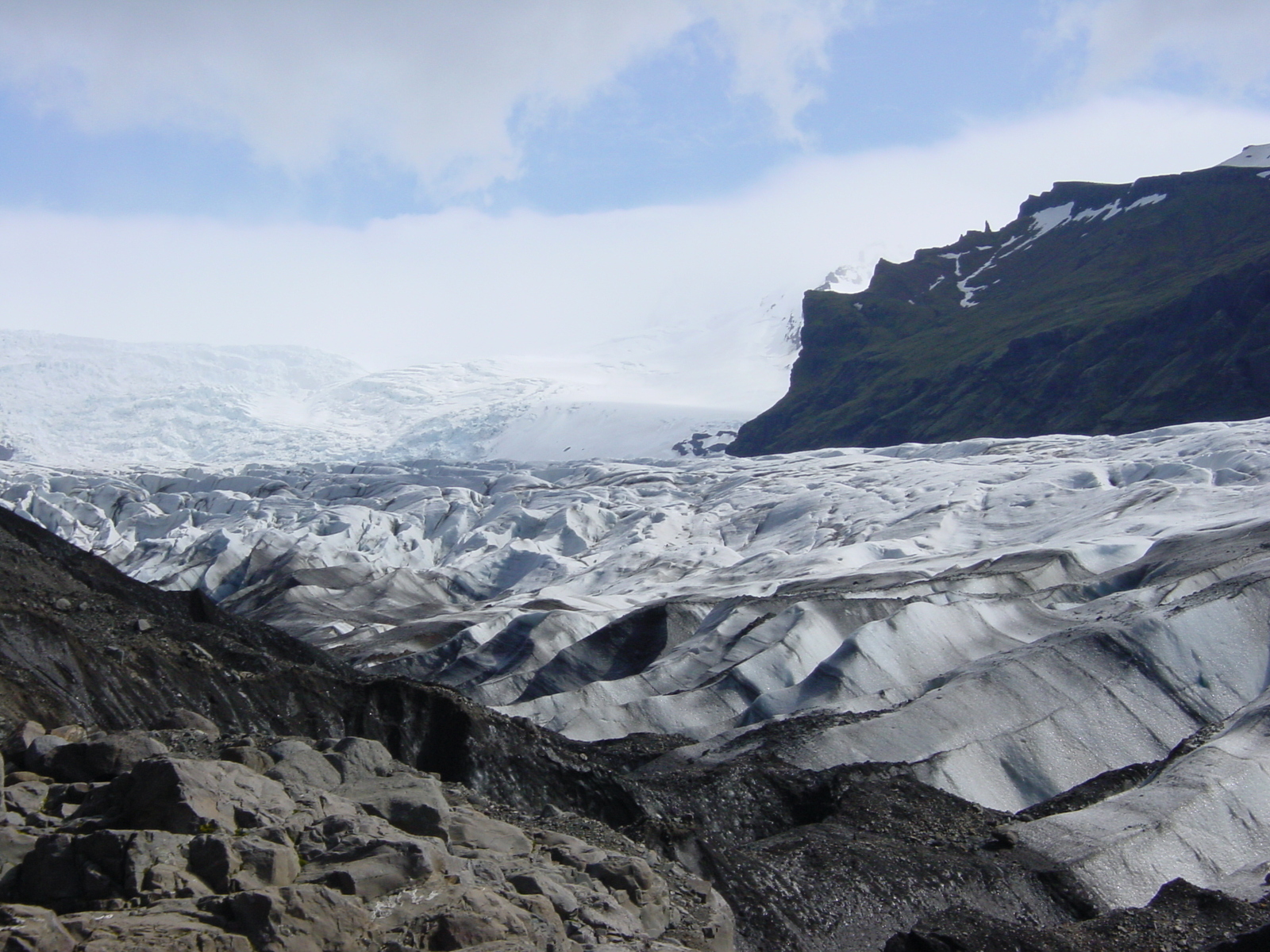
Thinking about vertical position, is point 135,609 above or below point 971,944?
above

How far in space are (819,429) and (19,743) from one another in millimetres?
130982

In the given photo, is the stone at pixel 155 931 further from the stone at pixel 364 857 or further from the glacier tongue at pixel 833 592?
the glacier tongue at pixel 833 592

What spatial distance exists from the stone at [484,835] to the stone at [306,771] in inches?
55.3

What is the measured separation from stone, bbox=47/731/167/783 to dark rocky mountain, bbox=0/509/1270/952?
0.02 meters

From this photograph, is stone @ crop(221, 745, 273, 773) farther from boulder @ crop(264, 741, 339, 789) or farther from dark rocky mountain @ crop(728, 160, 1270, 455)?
dark rocky mountain @ crop(728, 160, 1270, 455)

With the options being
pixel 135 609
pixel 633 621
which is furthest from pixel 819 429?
pixel 135 609

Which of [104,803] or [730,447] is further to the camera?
[730,447]

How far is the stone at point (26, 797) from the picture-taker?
28.2 feet

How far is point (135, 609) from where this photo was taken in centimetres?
2562

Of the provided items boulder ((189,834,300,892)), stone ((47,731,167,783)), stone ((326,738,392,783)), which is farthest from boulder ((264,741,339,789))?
boulder ((189,834,300,892))

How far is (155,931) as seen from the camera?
273 inches

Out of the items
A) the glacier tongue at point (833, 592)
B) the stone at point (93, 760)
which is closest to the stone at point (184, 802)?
the stone at point (93, 760)

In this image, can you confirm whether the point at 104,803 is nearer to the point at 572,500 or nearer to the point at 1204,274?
the point at 572,500

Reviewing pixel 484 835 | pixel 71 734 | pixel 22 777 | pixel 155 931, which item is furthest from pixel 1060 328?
pixel 155 931
